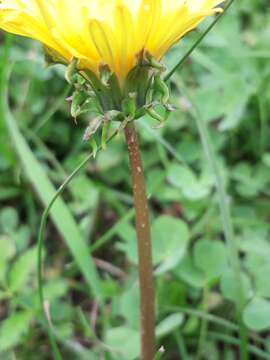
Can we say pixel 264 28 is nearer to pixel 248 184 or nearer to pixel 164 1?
pixel 248 184

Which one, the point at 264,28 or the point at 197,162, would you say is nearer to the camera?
the point at 197,162

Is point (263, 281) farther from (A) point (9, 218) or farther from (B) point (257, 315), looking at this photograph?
(A) point (9, 218)

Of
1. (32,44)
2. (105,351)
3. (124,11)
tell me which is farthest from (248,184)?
(124,11)

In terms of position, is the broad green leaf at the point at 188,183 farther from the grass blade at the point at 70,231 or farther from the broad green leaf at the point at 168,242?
the grass blade at the point at 70,231

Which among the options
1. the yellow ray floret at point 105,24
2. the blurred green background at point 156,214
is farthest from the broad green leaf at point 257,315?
the yellow ray floret at point 105,24

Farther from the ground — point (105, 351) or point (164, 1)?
point (164, 1)

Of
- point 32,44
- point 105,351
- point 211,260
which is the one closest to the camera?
point 105,351

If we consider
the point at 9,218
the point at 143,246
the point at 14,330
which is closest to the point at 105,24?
the point at 143,246

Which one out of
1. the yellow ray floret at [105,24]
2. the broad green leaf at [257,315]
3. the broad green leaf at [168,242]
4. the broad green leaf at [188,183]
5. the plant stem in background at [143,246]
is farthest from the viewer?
the broad green leaf at [188,183]
